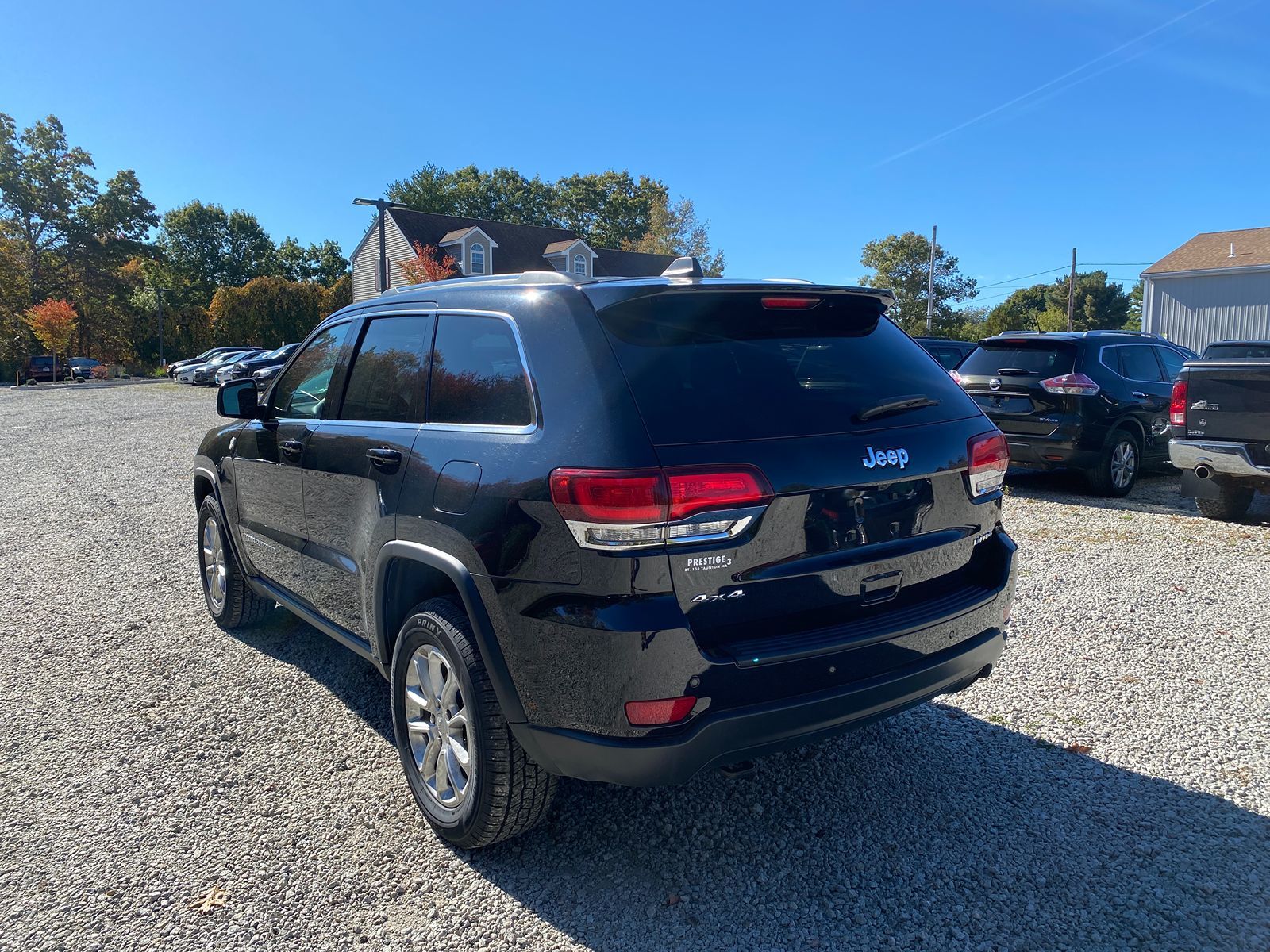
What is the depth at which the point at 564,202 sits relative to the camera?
242 feet

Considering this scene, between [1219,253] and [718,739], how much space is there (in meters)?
40.8

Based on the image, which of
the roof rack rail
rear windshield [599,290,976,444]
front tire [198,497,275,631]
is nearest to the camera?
rear windshield [599,290,976,444]

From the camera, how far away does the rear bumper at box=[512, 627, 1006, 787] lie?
2.46 m

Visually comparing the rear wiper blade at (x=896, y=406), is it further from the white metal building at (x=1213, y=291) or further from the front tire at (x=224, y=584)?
the white metal building at (x=1213, y=291)

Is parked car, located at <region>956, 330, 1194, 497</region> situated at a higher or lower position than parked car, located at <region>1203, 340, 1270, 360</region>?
lower

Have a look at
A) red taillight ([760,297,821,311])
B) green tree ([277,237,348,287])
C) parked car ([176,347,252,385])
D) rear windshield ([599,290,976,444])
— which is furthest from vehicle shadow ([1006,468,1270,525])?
green tree ([277,237,348,287])

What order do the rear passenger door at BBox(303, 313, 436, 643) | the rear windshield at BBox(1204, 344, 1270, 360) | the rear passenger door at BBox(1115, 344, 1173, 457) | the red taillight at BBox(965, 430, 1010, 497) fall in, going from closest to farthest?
the red taillight at BBox(965, 430, 1010, 497), the rear passenger door at BBox(303, 313, 436, 643), the rear windshield at BBox(1204, 344, 1270, 360), the rear passenger door at BBox(1115, 344, 1173, 457)

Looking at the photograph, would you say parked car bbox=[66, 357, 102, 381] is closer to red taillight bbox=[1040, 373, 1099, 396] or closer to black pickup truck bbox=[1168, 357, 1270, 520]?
red taillight bbox=[1040, 373, 1099, 396]

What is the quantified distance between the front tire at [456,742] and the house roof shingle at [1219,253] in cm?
3889

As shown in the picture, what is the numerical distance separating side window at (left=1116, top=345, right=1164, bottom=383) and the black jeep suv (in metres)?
7.49

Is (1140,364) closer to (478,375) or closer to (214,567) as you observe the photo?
(478,375)

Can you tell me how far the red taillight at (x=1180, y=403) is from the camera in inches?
311

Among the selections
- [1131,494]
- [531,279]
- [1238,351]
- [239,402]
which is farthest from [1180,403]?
[239,402]

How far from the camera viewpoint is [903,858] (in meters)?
2.94
